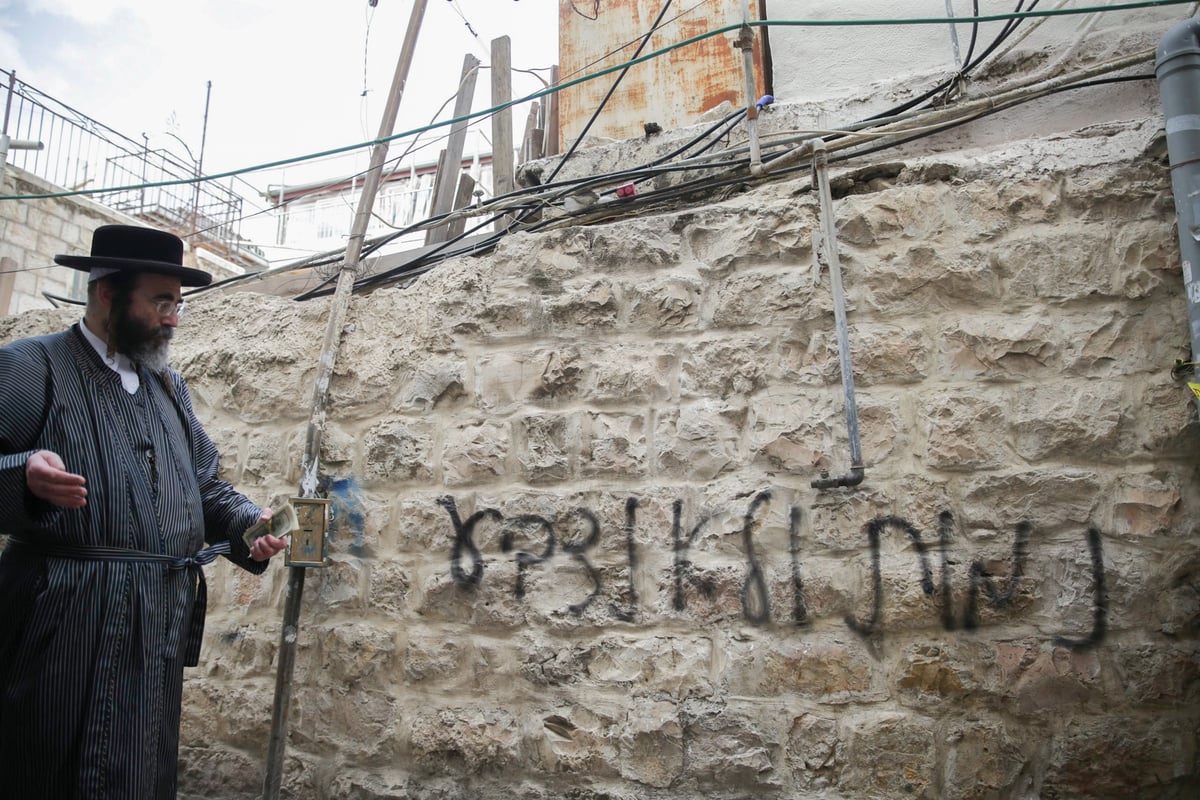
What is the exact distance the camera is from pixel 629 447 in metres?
2.86

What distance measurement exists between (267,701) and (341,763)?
0.40 metres

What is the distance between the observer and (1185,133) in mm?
2441

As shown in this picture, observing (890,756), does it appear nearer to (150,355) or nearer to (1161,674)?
(1161,674)

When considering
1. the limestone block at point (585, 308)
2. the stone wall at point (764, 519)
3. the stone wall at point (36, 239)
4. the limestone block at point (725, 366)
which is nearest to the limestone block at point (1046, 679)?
the stone wall at point (764, 519)

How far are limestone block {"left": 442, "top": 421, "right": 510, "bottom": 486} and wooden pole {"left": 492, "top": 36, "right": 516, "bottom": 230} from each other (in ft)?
3.34

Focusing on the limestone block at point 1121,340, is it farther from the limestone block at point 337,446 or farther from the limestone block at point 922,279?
the limestone block at point 337,446

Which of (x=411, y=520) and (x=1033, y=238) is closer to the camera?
(x=1033, y=238)

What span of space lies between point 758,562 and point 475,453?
1094 millimetres

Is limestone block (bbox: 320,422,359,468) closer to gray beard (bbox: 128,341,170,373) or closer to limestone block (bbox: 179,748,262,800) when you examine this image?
gray beard (bbox: 128,341,170,373)

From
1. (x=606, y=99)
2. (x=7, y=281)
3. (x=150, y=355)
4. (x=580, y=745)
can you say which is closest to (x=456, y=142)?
(x=606, y=99)

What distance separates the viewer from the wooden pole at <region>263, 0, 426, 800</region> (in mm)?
2916

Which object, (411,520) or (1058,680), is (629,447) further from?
(1058,680)

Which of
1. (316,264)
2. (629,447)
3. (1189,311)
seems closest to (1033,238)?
(1189,311)

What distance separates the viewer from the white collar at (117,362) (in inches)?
94.3
